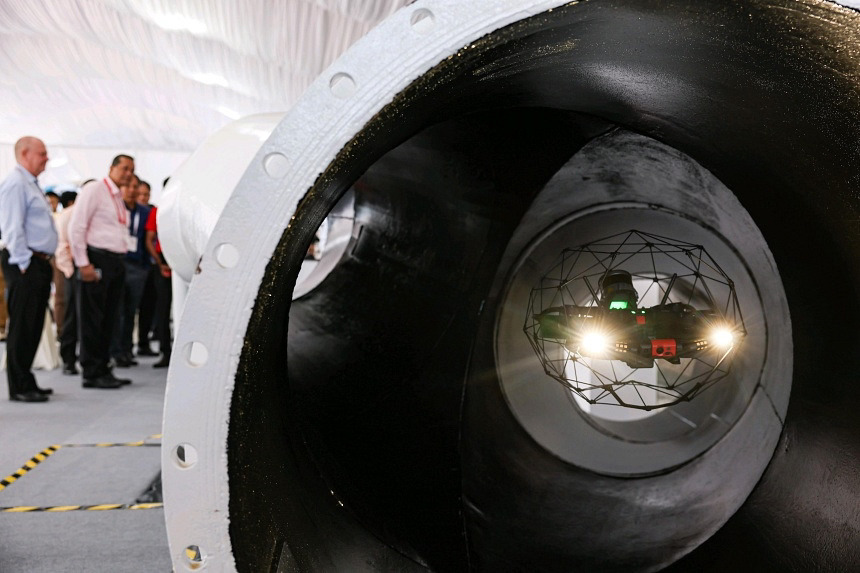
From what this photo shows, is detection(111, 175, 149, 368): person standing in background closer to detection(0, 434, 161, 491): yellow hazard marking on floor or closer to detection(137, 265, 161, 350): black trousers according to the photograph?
detection(137, 265, 161, 350): black trousers

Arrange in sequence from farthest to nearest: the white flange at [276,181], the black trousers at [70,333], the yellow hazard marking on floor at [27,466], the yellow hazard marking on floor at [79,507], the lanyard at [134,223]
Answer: the lanyard at [134,223], the black trousers at [70,333], the yellow hazard marking on floor at [27,466], the yellow hazard marking on floor at [79,507], the white flange at [276,181]

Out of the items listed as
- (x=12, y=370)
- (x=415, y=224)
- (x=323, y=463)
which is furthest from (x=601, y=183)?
(x=12, y=370)

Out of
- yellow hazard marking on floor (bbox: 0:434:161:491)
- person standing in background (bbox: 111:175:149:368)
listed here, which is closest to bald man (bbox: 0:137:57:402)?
yellow hazard marking on floor (bbox: 0:434:161:491)

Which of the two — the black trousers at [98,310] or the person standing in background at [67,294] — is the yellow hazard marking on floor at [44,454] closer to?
the black trousers at [98,310]

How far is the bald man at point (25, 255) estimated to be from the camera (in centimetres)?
292

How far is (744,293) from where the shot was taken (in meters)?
1.26

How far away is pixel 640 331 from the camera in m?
1.25

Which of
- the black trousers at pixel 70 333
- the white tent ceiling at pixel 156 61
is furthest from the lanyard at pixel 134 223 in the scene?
the white tent ceiling at pixel 156 61

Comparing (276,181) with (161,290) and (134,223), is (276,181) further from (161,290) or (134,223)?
(161,290)

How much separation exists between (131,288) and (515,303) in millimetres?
3558

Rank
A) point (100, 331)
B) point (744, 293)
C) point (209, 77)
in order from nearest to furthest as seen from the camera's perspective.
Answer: point (744, 293) < point (100, 331) < point (209, 77)

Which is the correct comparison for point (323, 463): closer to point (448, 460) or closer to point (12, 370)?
point (448, 460)

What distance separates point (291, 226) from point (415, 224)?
0.89 m

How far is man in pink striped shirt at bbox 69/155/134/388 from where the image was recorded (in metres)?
3.32
